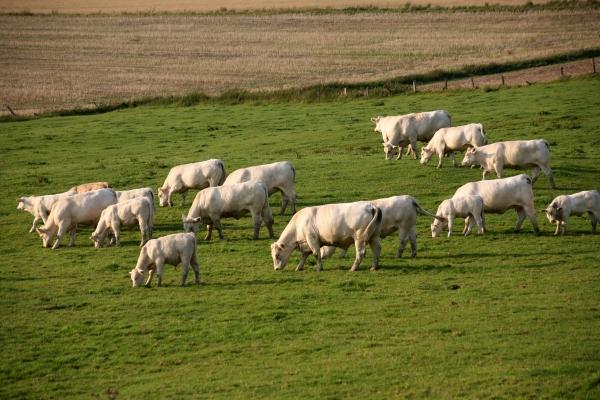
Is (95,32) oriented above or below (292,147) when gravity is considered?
above

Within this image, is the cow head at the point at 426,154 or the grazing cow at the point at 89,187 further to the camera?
the cow head at the point at 426,154

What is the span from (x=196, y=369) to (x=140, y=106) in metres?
39.2

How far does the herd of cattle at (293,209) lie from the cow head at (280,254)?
0.02 m

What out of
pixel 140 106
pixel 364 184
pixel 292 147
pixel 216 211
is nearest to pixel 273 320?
pixel 216 211

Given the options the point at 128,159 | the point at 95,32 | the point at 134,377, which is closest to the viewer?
the point at 134,377

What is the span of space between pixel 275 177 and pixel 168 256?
789cm

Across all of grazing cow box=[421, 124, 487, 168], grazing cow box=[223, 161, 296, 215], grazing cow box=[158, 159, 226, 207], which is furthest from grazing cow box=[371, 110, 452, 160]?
grazing cow box=[158, 159, 226, 207]

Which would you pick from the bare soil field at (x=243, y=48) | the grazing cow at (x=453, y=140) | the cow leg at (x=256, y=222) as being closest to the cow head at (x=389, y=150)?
the grazing cow at (x=453, y=140)

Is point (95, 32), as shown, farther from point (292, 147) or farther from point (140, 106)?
point (292, 147)

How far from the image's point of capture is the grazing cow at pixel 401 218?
24.1 metres

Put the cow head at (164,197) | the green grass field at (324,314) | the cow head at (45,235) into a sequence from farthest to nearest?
the cow head at (164,197) → the cow head at (45,235) → the green grass field at (324,314)

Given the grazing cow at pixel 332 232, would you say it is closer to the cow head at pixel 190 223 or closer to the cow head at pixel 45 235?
the cow head at pixel 190 223

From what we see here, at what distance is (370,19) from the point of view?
93.2 metres

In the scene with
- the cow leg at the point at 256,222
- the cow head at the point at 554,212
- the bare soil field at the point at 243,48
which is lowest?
the cow head at the point at 554,212
